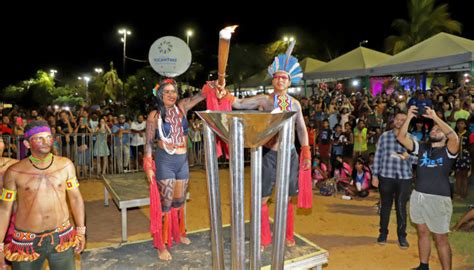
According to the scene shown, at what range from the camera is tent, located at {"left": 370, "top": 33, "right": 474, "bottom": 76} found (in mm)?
8195

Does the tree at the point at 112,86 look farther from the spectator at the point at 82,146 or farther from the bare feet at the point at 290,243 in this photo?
the bare feet at the point at 290,243

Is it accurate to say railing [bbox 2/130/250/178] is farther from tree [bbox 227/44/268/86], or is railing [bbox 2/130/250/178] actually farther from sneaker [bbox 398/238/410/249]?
tree [bbox 227/44/268/86]

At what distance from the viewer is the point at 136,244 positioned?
4.28 m

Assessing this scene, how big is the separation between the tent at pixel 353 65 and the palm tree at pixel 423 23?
13602 mm

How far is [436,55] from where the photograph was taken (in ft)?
28.7

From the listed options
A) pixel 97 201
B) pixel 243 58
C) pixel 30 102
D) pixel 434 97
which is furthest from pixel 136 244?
pixel 30 102

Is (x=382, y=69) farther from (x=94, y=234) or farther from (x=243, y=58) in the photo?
(x=243, y=58)

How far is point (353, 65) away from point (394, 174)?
25.9ft

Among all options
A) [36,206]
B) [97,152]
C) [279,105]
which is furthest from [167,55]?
[36,206]

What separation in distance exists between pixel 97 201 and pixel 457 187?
737 centimetres

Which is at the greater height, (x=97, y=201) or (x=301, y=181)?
(x=301, y=181)

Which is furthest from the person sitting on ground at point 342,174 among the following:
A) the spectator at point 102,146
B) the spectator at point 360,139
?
the spectator at point 102,146

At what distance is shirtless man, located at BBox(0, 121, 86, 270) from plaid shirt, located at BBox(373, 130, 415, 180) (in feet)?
13.5

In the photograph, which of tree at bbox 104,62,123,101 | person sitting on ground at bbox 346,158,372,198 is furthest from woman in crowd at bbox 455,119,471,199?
tree at bbox 104,62,123,101
